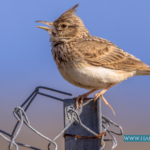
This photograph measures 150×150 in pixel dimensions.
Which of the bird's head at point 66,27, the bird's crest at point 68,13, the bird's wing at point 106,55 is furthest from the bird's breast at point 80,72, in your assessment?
the bird's crest at point 68,13

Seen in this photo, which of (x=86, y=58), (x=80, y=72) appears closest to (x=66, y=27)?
(x=86, y=58)

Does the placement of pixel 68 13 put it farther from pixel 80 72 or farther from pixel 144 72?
pixel 144 72

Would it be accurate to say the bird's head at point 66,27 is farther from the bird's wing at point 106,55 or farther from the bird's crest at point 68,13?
the bird's wing at point 106,55

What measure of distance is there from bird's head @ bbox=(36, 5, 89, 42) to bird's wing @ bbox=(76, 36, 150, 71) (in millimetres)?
282

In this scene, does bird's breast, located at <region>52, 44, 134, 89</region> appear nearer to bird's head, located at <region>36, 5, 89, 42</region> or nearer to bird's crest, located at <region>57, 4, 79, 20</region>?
bird's head, located at <region>36, 5, 89, 42</region>

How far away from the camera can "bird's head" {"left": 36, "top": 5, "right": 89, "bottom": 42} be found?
212 inches

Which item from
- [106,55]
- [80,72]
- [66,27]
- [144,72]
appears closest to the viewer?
[80,72]

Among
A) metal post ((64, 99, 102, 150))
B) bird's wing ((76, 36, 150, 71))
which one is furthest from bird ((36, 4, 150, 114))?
metal post ((64, 99, 102, 150))

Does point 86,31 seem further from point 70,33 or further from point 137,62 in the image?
point 137,62

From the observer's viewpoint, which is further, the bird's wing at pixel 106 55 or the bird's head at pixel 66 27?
the bird's head at pixel 66 27

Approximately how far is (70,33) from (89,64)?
0.93 metres

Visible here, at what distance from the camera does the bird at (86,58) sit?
477 cm

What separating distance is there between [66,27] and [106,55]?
3.31 ft

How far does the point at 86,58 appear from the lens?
16.1ft
